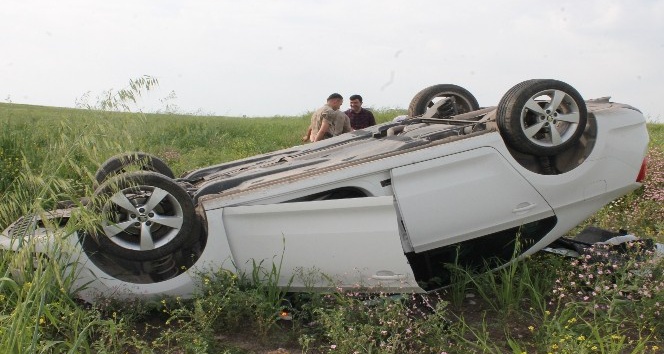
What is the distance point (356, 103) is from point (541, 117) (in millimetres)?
5362

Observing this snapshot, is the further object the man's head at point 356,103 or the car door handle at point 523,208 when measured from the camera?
the man's head at point 356,103

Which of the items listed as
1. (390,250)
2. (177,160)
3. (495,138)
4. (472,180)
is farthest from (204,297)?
(177,160)

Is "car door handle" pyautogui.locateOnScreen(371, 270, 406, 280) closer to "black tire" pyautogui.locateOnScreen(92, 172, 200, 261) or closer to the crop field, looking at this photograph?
the crop field

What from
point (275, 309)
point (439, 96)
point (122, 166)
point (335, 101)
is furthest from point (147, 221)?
point (335, 101)

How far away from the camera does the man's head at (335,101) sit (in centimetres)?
930

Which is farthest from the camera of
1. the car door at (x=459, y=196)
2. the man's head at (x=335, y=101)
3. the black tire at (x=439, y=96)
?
the man's head at (x=335, y=101)

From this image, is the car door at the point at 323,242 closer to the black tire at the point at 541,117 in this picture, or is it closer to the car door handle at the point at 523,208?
the car door handle at the point at 523,208

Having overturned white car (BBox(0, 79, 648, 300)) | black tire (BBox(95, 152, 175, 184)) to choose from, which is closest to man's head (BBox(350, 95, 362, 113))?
black tire (BBox(95, 152, 175, 184))

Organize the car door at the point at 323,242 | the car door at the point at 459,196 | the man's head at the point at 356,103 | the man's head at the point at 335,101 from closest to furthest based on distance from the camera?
the car door at the point at 323,242 → the car door at the point at 459,196 → the man's head at the point at 335,101 → the man's head at the point at 356,103

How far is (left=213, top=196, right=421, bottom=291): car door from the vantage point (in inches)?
160

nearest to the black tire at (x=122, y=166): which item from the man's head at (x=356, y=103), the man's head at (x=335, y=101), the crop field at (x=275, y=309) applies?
the crop field at (x=275, y=309)

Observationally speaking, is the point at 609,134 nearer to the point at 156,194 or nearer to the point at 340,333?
the point at 340,333

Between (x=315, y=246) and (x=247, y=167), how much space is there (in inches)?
59.4

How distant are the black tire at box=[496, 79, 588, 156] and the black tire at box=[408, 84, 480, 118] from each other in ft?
5.06
